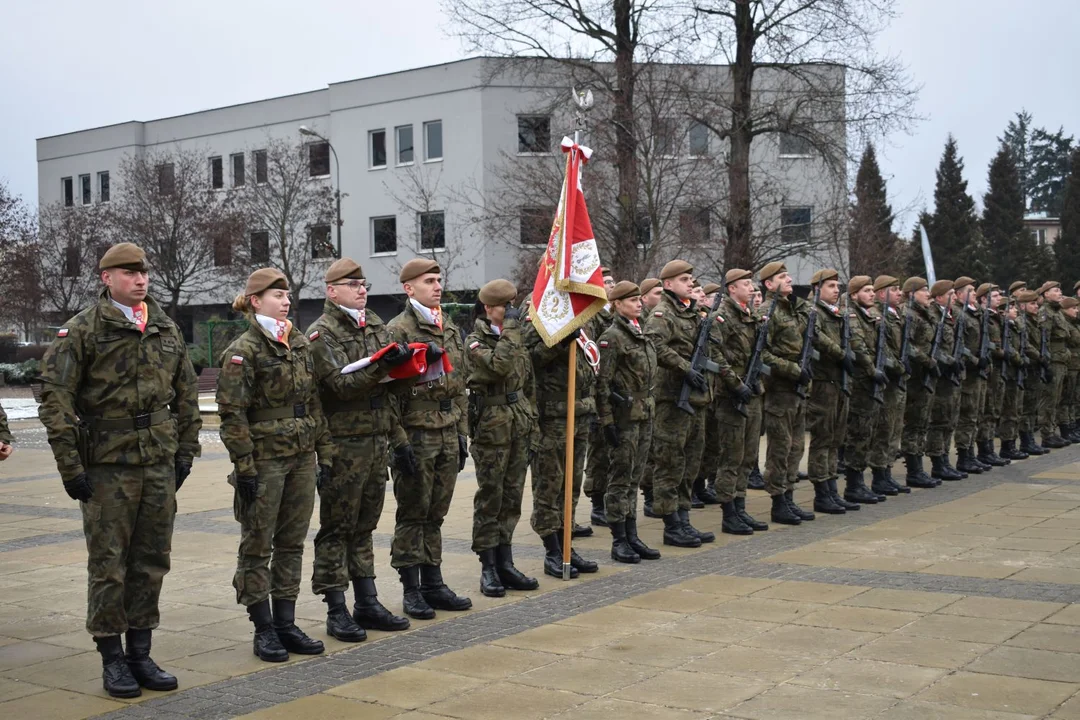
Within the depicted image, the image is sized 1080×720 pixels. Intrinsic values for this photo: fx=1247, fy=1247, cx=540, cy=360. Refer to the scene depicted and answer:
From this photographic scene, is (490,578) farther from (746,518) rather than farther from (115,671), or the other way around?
(746,518)

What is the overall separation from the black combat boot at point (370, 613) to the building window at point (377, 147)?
4062cm

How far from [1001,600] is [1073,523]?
3.57m

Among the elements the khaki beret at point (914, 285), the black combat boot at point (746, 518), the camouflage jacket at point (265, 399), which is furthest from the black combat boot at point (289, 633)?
the khaki beret at point (914, 285)

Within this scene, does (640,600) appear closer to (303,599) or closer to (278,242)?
(303,599)

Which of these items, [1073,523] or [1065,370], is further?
[1065,370]

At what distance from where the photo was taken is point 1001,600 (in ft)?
25.7

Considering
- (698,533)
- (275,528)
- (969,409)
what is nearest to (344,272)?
(275,528)

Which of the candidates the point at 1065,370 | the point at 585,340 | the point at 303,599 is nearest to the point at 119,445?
the point at 303,599

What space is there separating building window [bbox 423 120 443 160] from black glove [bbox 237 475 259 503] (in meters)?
39.1

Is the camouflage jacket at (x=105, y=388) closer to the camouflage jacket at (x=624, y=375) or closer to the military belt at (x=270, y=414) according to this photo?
the military belt at (x=270, y=414)

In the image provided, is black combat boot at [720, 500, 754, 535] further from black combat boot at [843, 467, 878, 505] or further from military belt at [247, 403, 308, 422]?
military belt at [247, 403, 308, 422]

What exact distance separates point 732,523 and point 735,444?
2.23ft

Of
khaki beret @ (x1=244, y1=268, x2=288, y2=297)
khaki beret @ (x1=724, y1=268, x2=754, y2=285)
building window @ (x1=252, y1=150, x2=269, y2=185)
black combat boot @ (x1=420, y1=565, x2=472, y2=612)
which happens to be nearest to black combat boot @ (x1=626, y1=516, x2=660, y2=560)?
black combat boot @ (x1=420, y1=565, x2=472, y2=612)

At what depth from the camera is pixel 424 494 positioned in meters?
7.72
